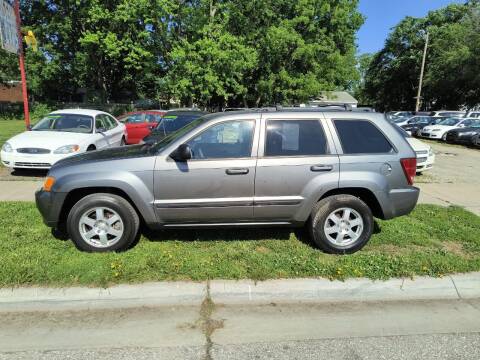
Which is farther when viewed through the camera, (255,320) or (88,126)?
(88,126)

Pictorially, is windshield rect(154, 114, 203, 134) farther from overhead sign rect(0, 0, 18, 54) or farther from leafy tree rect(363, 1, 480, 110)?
leafy tree rect(363, 1, 480, 110)

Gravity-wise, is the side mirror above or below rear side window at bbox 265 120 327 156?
below

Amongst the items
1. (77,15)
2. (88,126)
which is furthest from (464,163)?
(77,15)

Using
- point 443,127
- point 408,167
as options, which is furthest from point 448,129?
point 408,167

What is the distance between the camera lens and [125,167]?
4.36 m

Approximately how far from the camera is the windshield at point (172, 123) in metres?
9.88

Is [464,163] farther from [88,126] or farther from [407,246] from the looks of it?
[88,126]

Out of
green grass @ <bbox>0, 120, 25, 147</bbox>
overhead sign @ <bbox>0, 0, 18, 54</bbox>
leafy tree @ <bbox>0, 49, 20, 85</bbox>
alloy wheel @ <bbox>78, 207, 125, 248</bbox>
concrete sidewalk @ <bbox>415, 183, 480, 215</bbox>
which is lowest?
concrete sidewalk @ <bbox>415, 183, 480, 215</bbox>

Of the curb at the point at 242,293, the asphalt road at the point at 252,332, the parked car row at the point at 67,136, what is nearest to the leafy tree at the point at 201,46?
the parked car row at the point at 67,136

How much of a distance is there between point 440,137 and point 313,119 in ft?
69.3

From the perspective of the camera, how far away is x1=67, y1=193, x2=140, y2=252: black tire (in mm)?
4367

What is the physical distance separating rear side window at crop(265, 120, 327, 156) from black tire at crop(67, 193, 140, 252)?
1.75 m

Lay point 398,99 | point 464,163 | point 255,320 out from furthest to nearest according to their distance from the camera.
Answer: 1. point 398,99
2. point 464,163
3. point 255,320

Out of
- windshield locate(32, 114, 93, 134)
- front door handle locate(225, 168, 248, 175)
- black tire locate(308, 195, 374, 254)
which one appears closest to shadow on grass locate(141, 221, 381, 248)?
black tire locate(308, 195, 374, 254)
